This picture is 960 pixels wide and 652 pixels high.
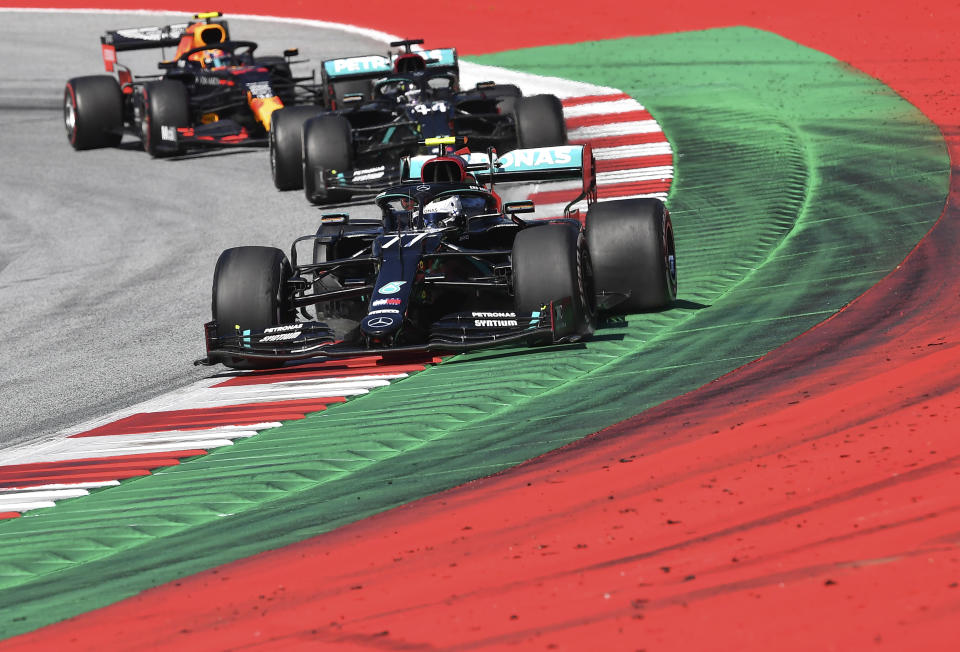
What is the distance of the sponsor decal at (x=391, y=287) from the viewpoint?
392 inches

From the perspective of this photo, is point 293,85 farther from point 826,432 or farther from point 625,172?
point 826,432

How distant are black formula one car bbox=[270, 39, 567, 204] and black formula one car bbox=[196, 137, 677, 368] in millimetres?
5189

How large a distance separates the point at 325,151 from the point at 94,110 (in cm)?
655

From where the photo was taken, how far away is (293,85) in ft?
70.9

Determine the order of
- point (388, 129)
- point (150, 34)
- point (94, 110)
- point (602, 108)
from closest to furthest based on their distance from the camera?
point (388, 129) → point (602, 108) → point (94, 110) → point (150, 34)

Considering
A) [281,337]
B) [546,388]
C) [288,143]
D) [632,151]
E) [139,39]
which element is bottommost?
[546,388]

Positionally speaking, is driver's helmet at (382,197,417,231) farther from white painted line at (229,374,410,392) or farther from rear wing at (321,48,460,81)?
rear wing at (321,48,460,81)

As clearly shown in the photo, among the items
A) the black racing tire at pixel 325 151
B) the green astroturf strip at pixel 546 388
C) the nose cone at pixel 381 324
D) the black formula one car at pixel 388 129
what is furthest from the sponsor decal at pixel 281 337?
the black racing tire at pixel 325 151

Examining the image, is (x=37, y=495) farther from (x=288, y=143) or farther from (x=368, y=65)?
(x=368, y=65)

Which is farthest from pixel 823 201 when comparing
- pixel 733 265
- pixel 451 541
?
pixel 451 541

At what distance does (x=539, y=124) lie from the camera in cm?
1762

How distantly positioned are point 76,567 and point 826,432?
3622 millimetres

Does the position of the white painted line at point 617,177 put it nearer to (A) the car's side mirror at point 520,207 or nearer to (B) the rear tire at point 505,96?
(B) the rear tire at point 505,96

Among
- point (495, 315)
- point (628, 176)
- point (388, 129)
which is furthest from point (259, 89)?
point (495, 315)
